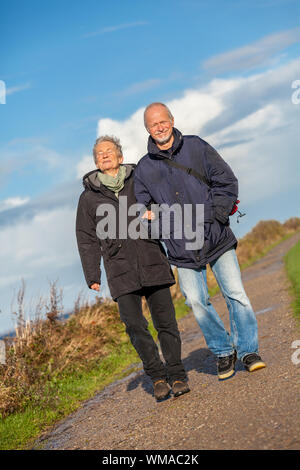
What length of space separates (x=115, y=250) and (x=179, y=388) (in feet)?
4.93

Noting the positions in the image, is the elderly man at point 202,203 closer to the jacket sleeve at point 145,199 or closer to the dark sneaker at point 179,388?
the jacket sleeve at point 145,199

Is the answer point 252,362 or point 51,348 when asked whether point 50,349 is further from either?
point 252,362

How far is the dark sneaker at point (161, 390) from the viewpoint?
5816 mm

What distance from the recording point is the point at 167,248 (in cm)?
591

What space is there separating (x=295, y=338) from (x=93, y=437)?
9.67 ft

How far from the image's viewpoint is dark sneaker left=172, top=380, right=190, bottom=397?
5.75 meters

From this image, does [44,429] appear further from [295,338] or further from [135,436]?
[295,338]

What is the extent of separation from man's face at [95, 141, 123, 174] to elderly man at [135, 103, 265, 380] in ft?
0.86

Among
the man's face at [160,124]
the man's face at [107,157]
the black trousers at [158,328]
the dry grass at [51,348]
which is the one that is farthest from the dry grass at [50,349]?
the man's face at [160,124]

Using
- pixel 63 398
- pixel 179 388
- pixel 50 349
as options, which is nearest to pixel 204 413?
pixel 179 388

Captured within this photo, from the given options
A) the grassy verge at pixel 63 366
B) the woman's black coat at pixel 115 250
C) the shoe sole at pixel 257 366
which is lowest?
the shoe sole at pixel 257 366
